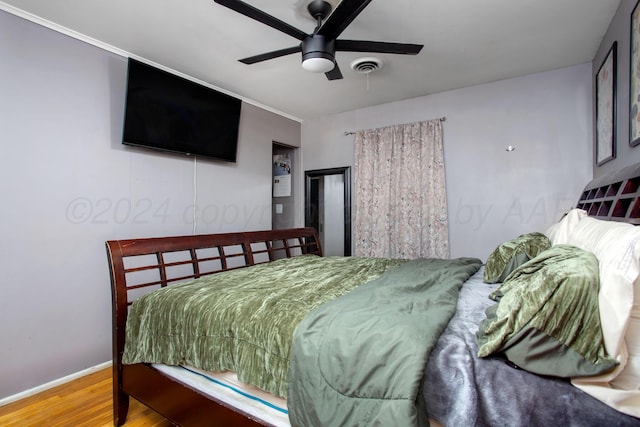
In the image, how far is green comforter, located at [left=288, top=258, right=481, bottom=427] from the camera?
914 millimetres

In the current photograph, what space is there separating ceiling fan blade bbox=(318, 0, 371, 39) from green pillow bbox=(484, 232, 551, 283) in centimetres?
159

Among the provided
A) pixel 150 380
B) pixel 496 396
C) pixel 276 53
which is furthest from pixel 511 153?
pixel 150 380

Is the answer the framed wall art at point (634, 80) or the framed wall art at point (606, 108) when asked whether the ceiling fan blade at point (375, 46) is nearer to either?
the framed wall art at point (634, 80)

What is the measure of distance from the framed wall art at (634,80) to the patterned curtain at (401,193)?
1.79m

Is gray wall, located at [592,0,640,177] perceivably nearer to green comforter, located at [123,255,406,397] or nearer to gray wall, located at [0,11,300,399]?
green comforter, located at [123,255,406,397]

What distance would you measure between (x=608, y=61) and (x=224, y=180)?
3.62 metres

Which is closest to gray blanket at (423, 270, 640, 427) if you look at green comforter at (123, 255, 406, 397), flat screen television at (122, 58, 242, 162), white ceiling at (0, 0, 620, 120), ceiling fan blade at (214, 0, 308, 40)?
green comforter at (123, 255, 406, 397)

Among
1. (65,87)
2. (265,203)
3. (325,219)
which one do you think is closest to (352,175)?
(325,219)

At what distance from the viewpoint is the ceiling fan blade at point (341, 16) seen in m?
1.57

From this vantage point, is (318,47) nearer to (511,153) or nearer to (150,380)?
(150,380)

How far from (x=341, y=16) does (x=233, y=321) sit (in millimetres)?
1659

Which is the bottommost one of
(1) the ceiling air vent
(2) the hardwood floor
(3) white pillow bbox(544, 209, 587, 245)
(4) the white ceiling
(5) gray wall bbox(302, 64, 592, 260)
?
(2) the hardwood floor

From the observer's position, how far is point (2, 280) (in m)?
2.11

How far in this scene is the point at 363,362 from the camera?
1.00 m
